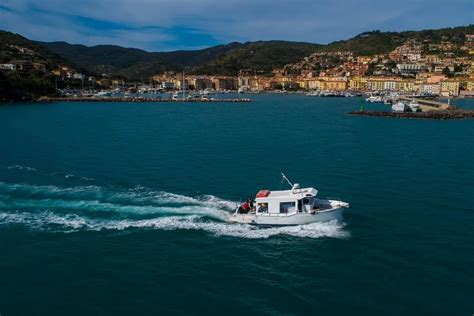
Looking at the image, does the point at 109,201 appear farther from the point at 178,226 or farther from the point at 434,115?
the point at 434,115

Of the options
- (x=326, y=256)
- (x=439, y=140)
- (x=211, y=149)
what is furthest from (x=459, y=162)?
(x=326, y=256)

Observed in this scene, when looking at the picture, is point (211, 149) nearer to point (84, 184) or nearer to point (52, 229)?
point (84, 184)

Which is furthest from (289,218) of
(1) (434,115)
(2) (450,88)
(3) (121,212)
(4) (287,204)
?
(2) (450,88)

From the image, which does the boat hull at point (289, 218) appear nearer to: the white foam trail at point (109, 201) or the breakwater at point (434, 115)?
the white foam trail at point (109, 201)

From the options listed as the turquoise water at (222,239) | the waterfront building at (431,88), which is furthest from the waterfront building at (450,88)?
the turquoise water at (222,239)

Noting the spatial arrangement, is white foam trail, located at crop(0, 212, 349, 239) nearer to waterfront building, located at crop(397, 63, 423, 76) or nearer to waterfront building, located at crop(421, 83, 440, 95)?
waterfront building, located at crop(421, 83, 440, 95)

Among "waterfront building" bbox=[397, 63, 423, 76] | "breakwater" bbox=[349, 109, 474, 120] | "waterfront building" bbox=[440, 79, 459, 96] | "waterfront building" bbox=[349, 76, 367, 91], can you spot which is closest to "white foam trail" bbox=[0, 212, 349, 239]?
"breakwater" bbox=[349, 109, 474, 120]
